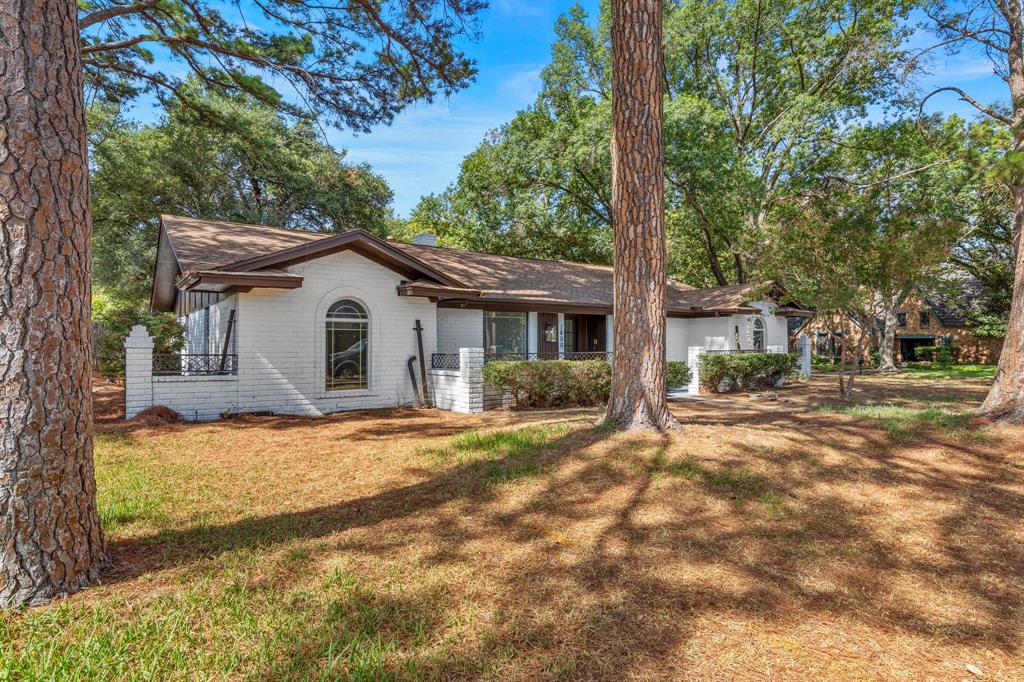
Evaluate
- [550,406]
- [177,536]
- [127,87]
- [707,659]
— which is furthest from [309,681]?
[127,87]

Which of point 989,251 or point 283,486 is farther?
point 989,251

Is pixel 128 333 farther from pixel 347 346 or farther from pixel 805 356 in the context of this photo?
pixel 805 356

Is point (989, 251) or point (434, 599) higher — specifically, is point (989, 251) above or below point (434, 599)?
above

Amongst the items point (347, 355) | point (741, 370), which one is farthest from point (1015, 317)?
point (347, 355)

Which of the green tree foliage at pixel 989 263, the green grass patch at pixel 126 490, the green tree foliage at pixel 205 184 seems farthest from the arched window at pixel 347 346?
the green tree foliage at pixel 989 263

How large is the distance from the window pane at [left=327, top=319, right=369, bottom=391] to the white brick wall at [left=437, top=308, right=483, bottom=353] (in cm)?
269

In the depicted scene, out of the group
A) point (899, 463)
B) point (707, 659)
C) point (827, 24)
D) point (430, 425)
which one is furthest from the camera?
point (827, 24)

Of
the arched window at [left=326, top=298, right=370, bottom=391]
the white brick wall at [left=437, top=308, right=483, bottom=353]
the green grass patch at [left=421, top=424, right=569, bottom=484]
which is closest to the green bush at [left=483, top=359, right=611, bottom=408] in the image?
the white brick wall at [left=437, top=308, right=483, bottom=353]

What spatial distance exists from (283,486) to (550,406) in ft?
25.1

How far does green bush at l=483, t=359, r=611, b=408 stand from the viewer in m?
11.6

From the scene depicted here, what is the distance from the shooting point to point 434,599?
3002mm

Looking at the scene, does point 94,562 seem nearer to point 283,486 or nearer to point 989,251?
point 283,486

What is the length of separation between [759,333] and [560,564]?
18730 millimetres

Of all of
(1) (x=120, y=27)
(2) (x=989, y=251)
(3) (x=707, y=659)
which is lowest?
(3) (x=707, y=659)
